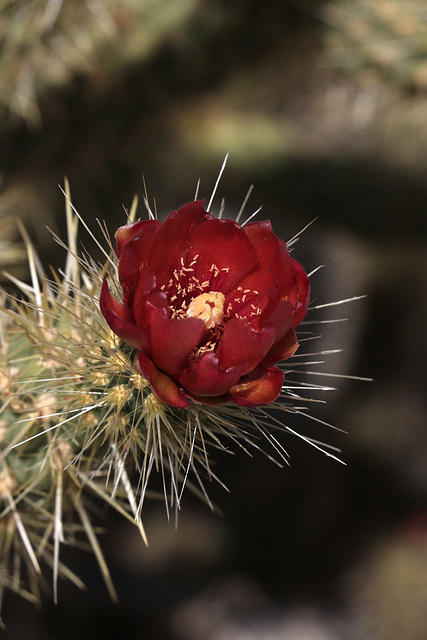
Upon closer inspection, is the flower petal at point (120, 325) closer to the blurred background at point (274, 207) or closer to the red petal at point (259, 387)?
the red petal at point (259, 387)

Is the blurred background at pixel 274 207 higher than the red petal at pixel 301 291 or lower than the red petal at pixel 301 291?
lower

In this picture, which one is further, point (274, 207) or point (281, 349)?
point (274, 207)

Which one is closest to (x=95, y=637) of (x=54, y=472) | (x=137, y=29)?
(x=54, y=472)

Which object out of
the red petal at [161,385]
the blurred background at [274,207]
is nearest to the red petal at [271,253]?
the red petal at [161,385]

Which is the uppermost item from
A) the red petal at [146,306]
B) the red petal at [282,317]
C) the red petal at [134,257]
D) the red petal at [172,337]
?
the red petal at [134,257]

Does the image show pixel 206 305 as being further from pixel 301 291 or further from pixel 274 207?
→ pixel 274 207

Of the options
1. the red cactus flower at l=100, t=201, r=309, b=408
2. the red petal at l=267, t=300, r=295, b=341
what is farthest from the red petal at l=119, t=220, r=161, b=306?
the red petal at l=267, t=300, r=295, b=341

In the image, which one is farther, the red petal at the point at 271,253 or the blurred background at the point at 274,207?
the blurred background at the point at 274,207

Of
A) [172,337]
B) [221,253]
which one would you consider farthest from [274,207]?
[172,337]

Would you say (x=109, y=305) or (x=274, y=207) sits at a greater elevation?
(x=109, y=305)
